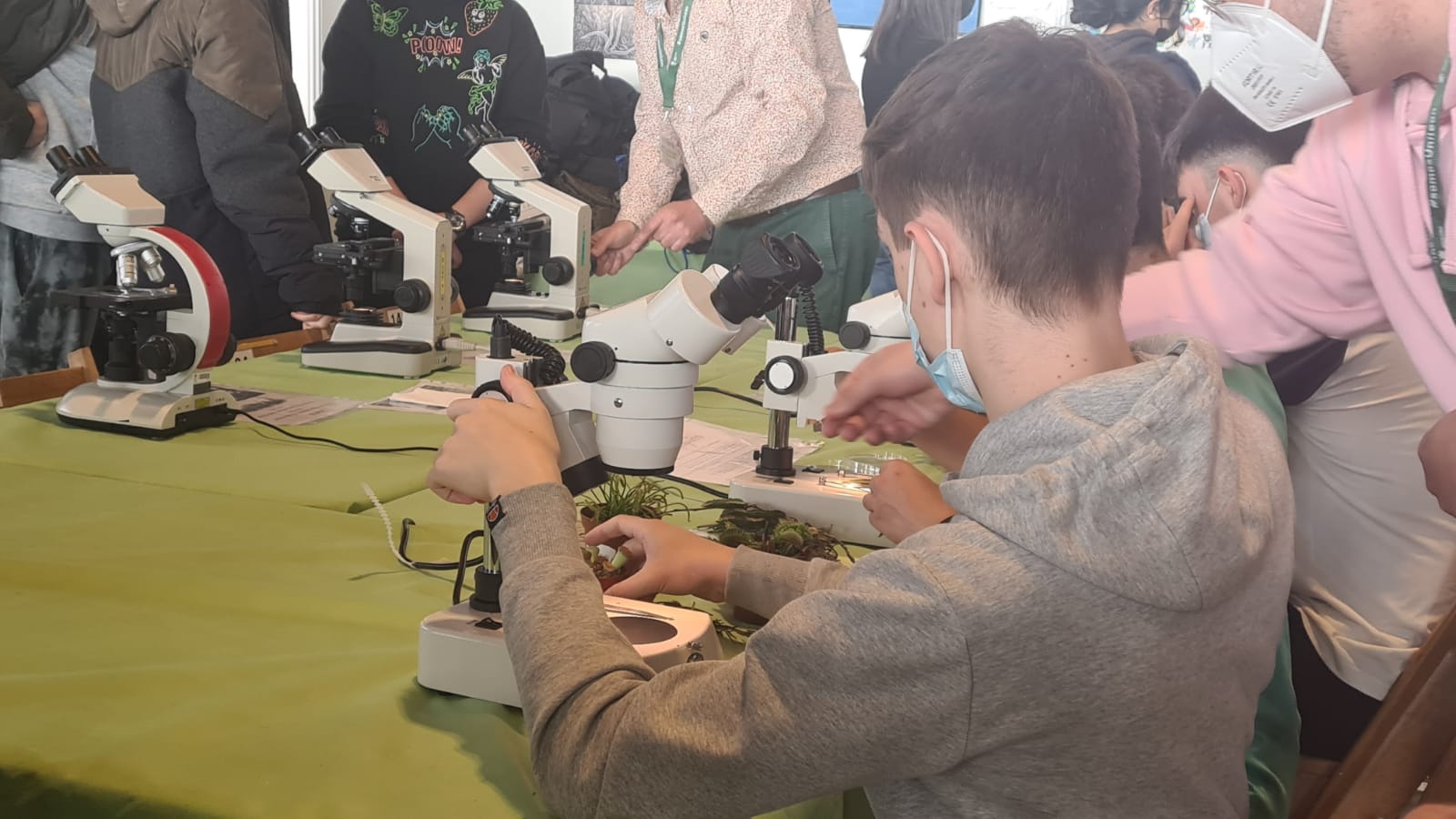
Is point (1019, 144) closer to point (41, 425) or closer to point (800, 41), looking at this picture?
point (41, 425)

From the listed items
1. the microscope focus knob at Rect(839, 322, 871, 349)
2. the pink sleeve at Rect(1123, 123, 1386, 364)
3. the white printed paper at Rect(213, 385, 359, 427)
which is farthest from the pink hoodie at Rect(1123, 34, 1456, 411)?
the white printed paper at Rect(213, 385, 359, 427)

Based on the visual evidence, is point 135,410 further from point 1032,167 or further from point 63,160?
point 1032,167

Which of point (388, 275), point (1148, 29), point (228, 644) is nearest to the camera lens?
point (228, 644)

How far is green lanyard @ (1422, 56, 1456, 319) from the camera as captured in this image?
4.23 feet

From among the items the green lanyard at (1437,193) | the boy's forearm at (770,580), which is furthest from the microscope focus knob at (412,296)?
the green lanyard at (1437,193)

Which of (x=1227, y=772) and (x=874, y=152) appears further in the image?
(x=874, y=152)

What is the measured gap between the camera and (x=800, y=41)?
2744mm

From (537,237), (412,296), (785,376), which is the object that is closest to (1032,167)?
(785,376)

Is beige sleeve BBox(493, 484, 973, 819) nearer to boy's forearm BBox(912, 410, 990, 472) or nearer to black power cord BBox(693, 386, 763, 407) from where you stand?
boy's forearm BBox(912, 410, 990, 472)

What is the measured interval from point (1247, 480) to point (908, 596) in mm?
260

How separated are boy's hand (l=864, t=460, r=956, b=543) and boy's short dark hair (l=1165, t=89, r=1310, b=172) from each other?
63cm

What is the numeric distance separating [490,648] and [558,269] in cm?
213

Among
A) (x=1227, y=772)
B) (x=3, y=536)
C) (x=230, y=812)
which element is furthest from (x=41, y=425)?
(x=1227, y=772)

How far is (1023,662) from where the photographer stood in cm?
71
